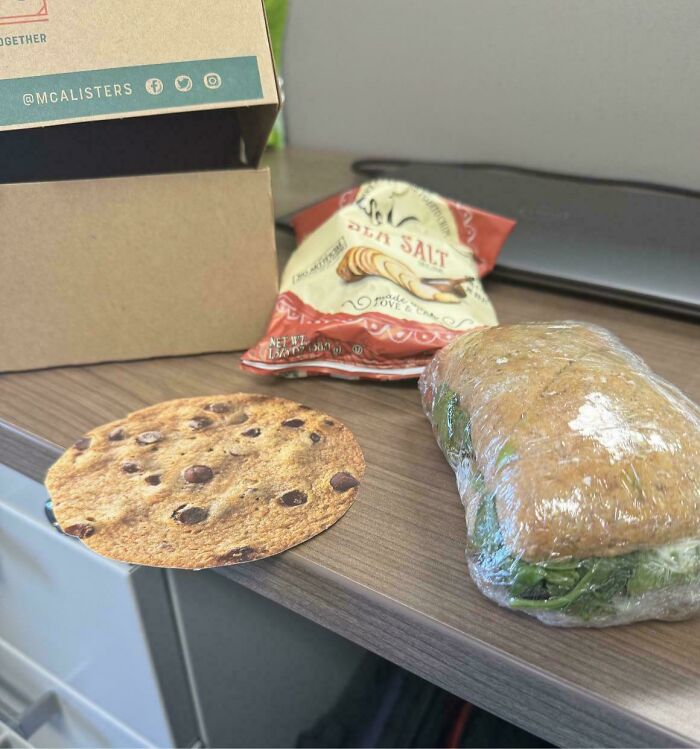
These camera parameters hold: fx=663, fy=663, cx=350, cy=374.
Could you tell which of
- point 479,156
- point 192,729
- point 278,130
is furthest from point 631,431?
point 278,130

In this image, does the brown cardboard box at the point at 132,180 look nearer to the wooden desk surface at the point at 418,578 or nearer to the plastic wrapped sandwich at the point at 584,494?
the wooden desk surface at the point at 418,578

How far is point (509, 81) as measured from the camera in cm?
77

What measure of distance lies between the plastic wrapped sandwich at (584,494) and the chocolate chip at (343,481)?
2.6 inches

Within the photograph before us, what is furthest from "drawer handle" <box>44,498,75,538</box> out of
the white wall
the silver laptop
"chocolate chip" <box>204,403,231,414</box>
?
the white wall

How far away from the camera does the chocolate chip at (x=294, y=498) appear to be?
39 cm

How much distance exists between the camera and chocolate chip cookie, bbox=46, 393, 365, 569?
1.19 feet

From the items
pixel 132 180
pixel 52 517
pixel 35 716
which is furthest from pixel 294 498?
pixel 35 716

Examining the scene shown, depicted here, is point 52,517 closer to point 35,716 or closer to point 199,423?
point 199,423

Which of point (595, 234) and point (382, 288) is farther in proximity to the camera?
point (595, 234)

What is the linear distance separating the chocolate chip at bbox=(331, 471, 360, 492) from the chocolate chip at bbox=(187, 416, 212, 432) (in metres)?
0.11

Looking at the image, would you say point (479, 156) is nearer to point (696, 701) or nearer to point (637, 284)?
point (637, 284)

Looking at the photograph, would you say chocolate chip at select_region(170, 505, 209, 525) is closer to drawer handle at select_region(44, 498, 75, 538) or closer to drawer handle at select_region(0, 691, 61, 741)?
drawer handle at select_region(44, 498, 75, 538)

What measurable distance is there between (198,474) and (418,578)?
0.15 m

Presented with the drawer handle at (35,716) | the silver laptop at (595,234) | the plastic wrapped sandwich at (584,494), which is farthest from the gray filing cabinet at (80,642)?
A: the silver laptop at (595,234)
